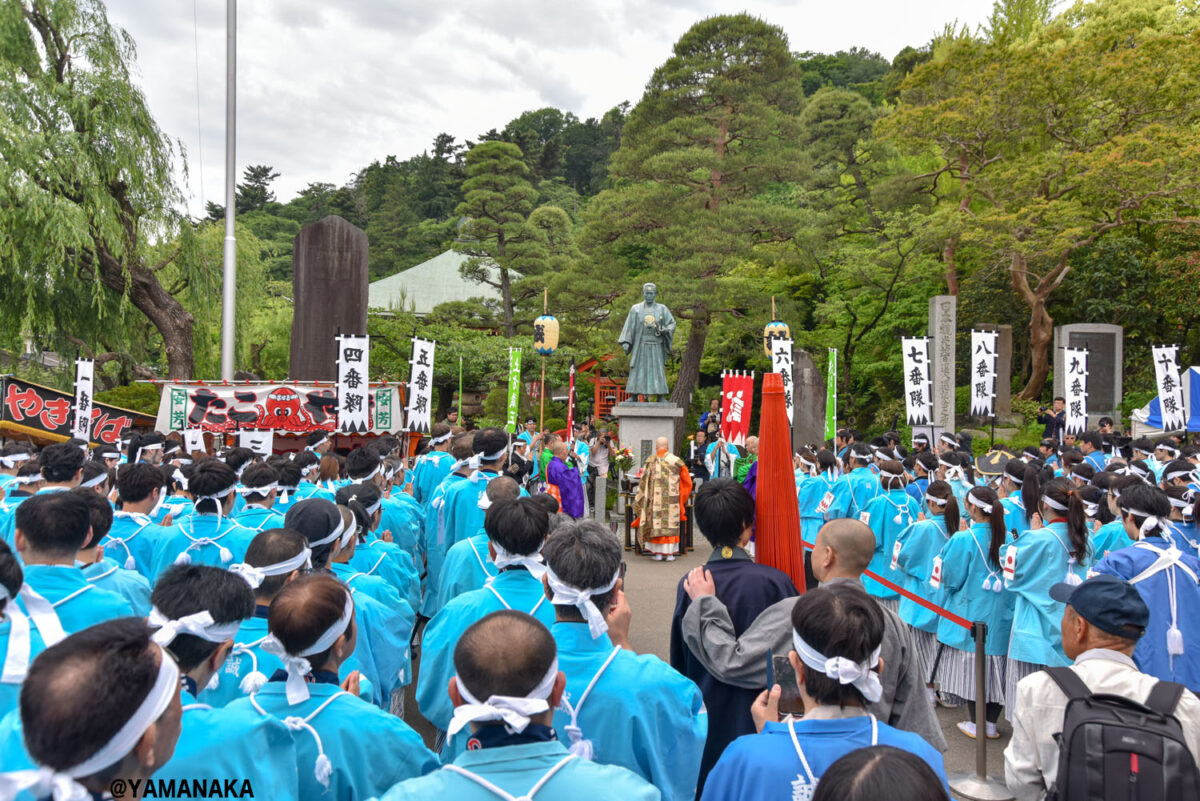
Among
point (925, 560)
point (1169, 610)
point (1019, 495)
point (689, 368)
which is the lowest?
point (925, 560)

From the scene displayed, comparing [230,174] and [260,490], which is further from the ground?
[230,174]

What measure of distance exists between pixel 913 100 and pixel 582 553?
21.6 metres

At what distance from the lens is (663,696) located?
2344 mm

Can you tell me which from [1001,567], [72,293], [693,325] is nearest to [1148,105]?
[693,325]

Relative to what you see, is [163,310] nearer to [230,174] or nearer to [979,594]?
[230,174]

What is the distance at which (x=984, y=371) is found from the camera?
11109 mm


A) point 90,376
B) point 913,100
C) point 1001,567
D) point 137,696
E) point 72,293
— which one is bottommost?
point 1001,567

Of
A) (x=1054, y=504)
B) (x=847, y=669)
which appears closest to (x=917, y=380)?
(x=1054, y=504)

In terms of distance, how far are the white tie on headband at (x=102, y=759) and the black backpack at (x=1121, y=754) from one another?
2.28 m

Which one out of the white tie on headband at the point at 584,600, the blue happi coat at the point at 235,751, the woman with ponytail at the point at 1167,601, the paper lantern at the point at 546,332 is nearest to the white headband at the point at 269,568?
the blue happi coat at the point at 235,751

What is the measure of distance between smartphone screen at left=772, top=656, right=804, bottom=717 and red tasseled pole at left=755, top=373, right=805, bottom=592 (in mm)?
990

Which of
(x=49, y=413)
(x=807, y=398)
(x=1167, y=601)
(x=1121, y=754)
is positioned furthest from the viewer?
(x=807, y=398)

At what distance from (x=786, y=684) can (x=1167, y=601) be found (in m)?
3.06

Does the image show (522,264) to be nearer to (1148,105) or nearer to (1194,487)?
(1148,105)
